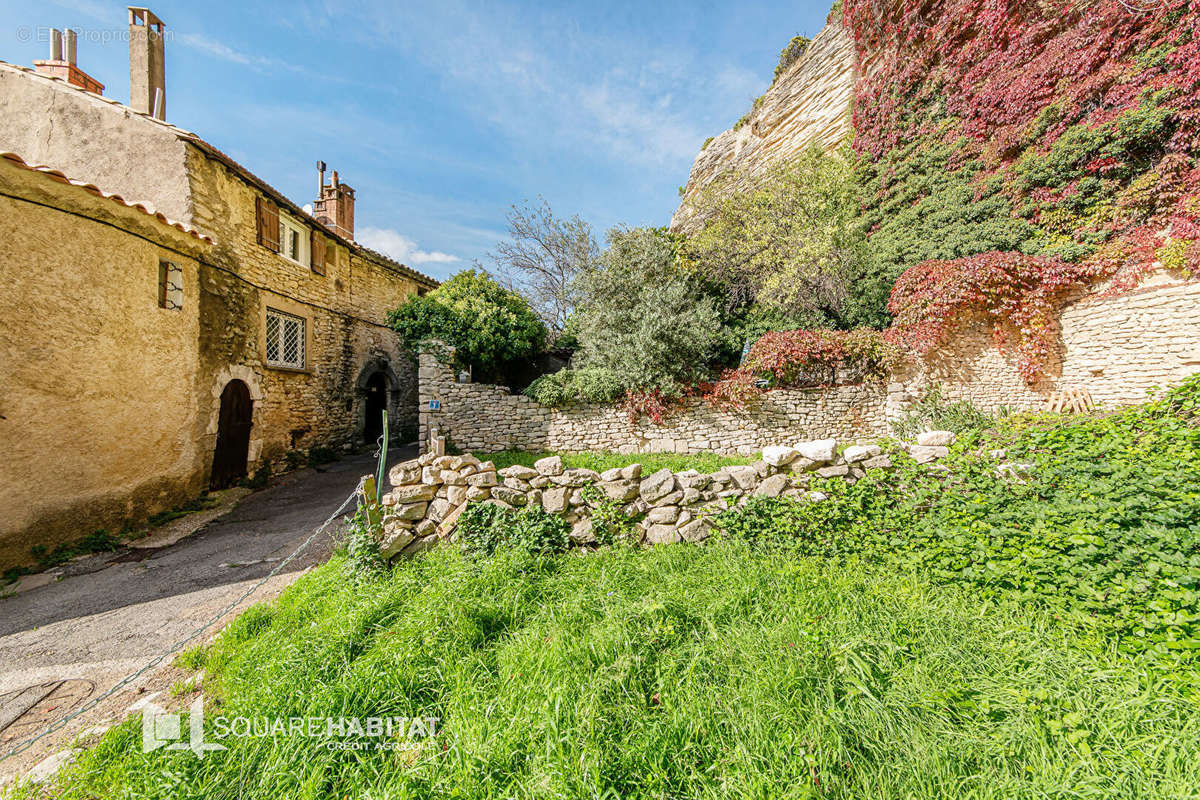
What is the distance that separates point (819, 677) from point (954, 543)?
7.00 feet

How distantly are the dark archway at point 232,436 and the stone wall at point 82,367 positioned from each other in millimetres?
781

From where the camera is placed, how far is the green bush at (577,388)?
974 cm

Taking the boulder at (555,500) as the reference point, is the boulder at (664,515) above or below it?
below

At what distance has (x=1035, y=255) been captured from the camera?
344 inches

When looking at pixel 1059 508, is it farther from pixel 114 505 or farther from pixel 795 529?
pixel 114 505

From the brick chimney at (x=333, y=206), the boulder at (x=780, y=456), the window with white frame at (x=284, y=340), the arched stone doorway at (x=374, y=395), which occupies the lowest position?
the boulder at (x=780, y=456)

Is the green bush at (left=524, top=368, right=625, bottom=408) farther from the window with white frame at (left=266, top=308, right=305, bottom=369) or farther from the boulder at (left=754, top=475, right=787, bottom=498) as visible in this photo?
the window with white frame at (left=266, top=308, right=305, bottom=369)

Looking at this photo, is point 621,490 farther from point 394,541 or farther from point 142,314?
point 142,314

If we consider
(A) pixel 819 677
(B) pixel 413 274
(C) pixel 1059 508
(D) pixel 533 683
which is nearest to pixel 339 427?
(B) pixel 413 274

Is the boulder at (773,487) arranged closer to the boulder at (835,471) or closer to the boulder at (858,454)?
the boulder at (835,471)

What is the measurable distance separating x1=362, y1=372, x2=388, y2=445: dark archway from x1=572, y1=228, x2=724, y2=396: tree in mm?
7071

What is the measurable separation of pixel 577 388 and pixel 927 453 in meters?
7.03

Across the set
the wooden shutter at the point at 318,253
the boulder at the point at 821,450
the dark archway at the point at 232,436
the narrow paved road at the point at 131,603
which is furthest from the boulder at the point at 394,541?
the wooden shutter at the point at 318,253

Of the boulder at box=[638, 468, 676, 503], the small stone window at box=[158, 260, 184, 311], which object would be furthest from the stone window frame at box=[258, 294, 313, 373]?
the boulder at box=[638, 468, 676, 503]
